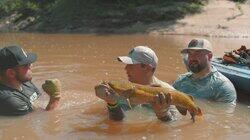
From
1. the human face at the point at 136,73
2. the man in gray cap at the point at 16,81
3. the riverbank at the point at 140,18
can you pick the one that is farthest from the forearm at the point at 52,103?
the riverbank at the point at 140,18

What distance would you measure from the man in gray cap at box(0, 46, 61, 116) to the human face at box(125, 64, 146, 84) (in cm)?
92

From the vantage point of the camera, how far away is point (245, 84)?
28.3 ft

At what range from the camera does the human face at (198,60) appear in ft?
25.1

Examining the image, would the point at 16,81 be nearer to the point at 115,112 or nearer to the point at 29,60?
the point at 29,60

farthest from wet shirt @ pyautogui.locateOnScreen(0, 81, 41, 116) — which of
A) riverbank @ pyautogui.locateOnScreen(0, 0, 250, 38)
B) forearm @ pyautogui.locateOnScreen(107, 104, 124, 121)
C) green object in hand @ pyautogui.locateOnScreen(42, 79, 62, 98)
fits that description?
riverbank @ pyautogui.locateOnScreen(0, 0, 250, 38)

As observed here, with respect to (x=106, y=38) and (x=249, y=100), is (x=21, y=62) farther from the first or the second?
(x=106, y=38)

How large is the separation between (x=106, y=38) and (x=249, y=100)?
372 inches

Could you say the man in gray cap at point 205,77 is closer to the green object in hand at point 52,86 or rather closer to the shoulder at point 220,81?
the shoulder at point 220,81

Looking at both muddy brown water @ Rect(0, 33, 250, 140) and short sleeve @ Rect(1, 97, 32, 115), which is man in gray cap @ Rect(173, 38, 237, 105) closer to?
muddy brown water @ Rect(0, 33, 250, 140)

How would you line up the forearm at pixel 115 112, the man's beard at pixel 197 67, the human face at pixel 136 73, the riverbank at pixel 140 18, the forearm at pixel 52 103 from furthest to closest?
the riverbank at pixel 140 18 → the man's beard at pixel 197 67 → the forearm at pixel 52 103 → the human face at pixel 136 73 → the forearm at pixel 115 112

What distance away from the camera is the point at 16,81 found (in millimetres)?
6578

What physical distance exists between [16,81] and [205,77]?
108 inches

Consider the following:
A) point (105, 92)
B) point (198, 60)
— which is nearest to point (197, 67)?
point (198, 60)

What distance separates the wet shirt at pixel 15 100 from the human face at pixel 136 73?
1.33 m
